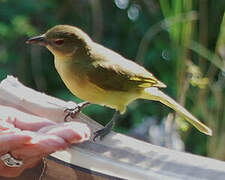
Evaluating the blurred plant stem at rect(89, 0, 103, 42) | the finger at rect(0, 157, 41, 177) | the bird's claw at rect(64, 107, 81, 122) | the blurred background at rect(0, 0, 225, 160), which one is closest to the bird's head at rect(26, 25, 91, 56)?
the bird's claw at rect(64, 107, 81, 122)

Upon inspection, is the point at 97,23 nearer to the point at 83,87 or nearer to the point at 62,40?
the point at 62,40

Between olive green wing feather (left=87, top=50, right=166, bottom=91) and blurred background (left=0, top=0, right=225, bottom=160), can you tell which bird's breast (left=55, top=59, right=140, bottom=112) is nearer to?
olive green wing feather (left=87, top=50, right=166, bottom=91)

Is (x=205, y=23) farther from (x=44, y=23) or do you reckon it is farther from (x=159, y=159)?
(x=159, y=159)

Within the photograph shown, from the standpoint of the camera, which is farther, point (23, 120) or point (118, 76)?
point (118, 76)

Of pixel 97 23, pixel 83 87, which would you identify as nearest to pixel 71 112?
pixel 83 87

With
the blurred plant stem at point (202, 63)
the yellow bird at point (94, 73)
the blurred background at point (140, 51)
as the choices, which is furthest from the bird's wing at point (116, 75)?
the blurred background at point (140, 51)
